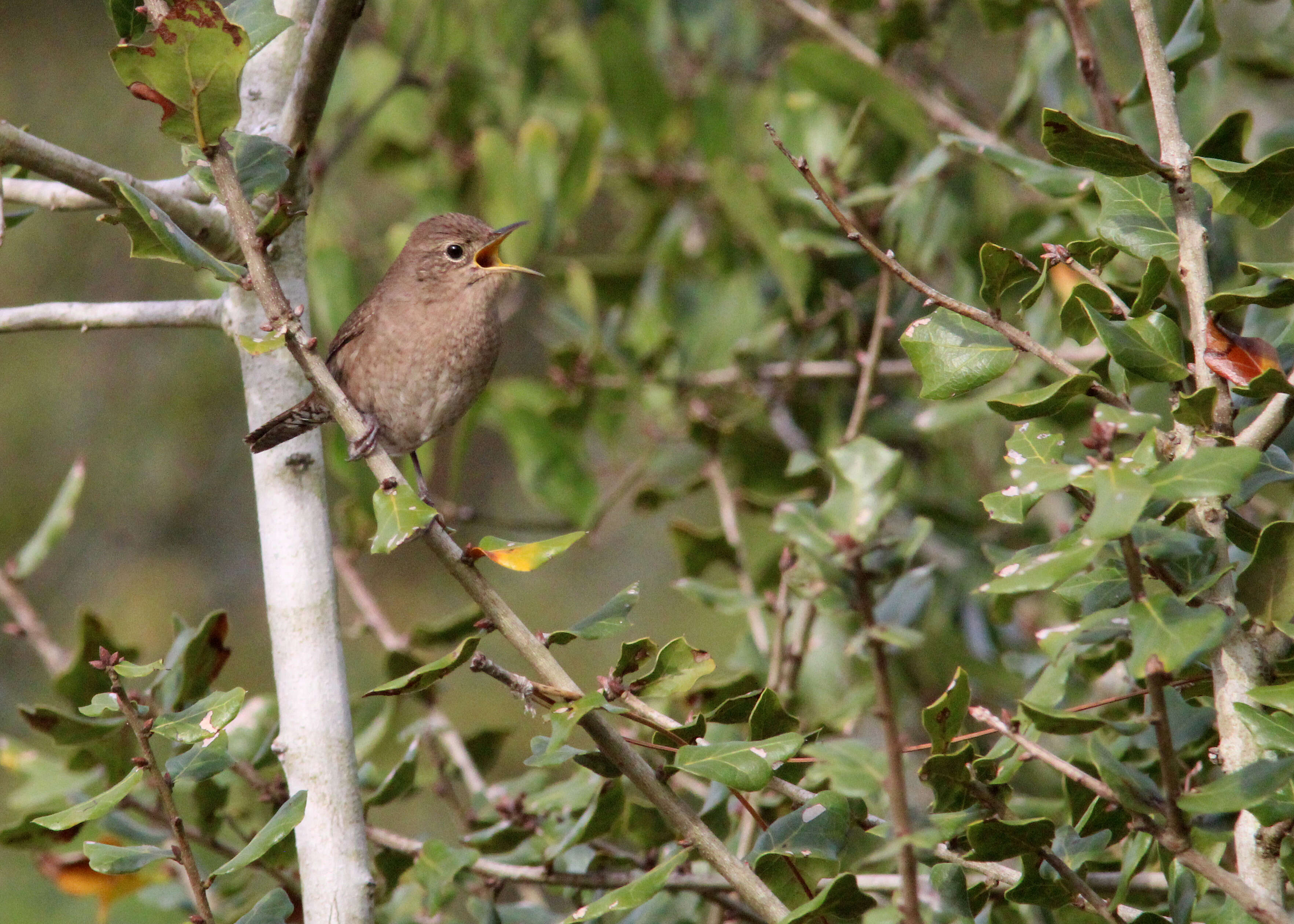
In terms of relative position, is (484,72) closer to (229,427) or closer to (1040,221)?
(1040,221)

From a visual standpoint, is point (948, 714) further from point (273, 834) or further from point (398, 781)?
point (398, 781)

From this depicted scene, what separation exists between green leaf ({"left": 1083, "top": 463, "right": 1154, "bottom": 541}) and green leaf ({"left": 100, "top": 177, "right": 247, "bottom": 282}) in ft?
3.65

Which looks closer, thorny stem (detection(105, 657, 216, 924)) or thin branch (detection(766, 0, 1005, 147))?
thorny stem (detection(105, 657, 216, 924))

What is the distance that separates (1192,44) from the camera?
6.05 ft

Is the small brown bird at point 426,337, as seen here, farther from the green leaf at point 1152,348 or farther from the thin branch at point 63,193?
the green leaf at point 1152,348

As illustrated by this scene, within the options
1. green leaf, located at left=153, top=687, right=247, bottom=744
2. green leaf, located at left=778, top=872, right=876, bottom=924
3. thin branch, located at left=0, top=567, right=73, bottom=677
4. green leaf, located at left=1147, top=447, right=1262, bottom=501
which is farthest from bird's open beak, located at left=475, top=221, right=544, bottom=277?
green leaf, located at left=1147, top=447, right=1262, bottom=501

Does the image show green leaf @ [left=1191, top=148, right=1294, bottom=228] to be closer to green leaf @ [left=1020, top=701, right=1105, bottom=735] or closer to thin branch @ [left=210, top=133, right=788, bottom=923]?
green leaf @ [left=1020, top=701, right=1105, bottom=735]

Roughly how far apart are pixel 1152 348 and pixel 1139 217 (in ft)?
0.75

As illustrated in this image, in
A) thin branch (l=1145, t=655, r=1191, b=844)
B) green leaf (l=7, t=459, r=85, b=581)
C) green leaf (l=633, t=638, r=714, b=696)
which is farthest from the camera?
green leaf (l=7, t=459, r=85, b=581)

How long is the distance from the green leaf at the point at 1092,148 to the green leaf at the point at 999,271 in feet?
0.45

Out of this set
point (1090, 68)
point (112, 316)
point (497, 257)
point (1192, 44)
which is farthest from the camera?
point (497, 257)

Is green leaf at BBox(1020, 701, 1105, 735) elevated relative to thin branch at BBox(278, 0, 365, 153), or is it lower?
lower

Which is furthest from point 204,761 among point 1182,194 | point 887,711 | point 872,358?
point 872,358

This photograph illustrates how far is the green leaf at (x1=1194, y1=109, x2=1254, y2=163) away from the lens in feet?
5.29
